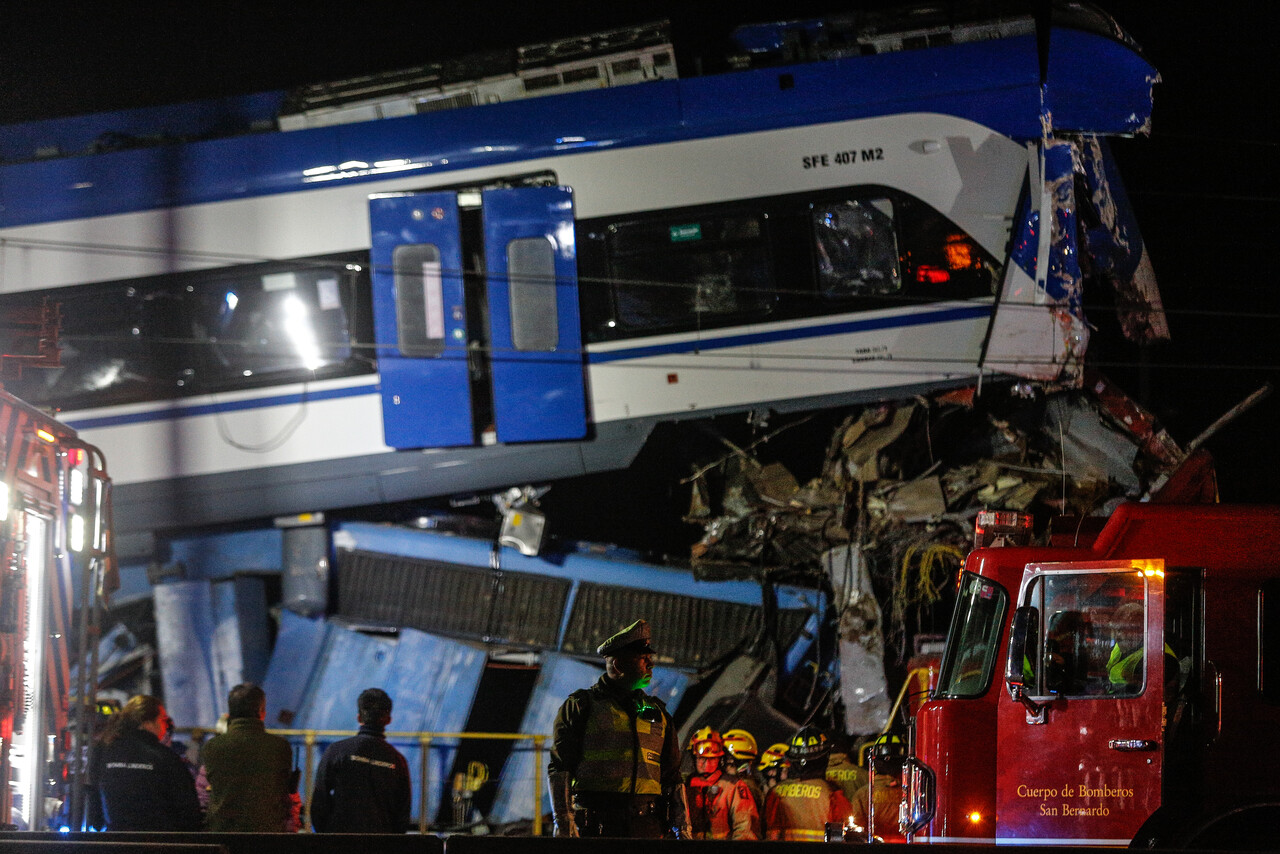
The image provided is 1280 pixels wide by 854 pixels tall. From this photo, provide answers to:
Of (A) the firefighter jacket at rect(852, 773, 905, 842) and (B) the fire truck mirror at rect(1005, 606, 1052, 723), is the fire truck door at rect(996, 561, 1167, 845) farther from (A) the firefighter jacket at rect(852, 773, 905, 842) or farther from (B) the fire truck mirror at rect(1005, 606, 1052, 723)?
(A) the firefighter jacket at rect(852, 773, 905, 842)

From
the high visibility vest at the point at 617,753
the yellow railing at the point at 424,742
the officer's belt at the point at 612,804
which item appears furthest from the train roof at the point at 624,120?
the officer's belt at the point at 612,804

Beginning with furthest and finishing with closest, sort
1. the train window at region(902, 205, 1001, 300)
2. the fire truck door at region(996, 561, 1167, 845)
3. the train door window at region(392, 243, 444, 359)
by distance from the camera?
1. the train door window at region(392, 243, 444, 359)
2. the train window at region(902, 205, 1001, 300)
3. the fire truck door at region(996, 561, 1167, 845)

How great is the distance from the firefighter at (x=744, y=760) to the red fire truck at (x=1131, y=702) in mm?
2577

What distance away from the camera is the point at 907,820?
6066mm

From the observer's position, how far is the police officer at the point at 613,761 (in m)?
5.40

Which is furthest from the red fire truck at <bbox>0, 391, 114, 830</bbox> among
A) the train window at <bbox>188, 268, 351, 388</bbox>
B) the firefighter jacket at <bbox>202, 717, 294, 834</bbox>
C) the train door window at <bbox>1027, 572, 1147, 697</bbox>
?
the train door window at <bbox>1027, 572, 1147, 697</bbox>

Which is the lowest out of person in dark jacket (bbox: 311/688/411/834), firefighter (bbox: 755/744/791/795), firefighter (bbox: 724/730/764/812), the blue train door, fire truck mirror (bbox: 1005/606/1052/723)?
firefighter (bbox: 755/744/791/795)

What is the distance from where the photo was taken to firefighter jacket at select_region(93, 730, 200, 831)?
289 inches

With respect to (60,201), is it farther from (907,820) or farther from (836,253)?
(907,820)

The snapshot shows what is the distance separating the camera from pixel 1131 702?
5578 mm

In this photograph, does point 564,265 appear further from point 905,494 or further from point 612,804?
point 612,804

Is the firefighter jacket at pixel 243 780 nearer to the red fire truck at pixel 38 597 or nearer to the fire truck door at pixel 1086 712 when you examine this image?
the red fire truck at pixel 38 597

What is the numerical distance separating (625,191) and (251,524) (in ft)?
14.3

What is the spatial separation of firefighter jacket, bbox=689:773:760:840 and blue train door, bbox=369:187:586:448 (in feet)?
10.4
